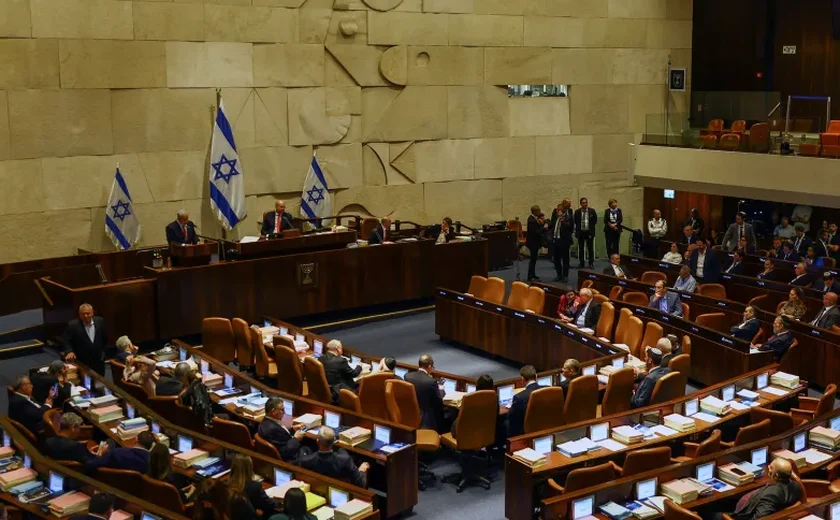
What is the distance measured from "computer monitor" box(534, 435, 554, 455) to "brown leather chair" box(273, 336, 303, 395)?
3.14 meters

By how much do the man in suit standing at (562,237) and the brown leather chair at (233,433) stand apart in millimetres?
9723

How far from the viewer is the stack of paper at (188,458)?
7.64 meters

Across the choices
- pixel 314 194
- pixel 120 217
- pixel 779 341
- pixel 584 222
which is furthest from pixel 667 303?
pixel 120 217

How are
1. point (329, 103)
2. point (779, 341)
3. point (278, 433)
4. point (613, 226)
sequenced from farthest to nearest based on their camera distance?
point (613, 226)
point (329, 103)
point (779, 341)
point (278, 433)

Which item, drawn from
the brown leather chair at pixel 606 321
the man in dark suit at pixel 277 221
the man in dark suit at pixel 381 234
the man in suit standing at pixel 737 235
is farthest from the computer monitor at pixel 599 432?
the man in suit standing at pixel 737 235

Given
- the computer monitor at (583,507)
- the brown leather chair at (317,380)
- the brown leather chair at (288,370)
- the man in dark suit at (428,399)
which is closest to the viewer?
the computer monitor at (583,507)

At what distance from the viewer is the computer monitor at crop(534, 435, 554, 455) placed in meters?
7.73

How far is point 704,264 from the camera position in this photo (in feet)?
47.6

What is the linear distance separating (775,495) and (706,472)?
787 mm

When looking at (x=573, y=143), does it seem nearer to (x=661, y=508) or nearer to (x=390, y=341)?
(x=390, y=341)

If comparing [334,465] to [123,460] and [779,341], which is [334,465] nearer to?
[123,460]

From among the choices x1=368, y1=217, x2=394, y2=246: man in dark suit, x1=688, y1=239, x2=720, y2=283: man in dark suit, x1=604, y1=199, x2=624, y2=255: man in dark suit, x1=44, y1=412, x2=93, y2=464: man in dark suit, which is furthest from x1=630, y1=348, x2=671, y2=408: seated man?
x1=604, y1=199, x2=624, y2=255: man in dark suit

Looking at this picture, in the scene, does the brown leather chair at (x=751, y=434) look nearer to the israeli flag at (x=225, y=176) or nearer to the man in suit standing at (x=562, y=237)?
the man in suit standing at (x=562, y=237)

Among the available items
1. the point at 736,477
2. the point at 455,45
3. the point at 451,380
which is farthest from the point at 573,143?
the point at 736,477
